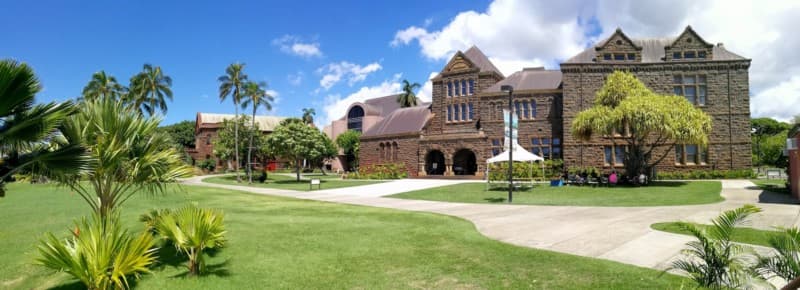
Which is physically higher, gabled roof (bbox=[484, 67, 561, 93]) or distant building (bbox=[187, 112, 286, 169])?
gabled roof (bbox=[484, 67, 561, 93])

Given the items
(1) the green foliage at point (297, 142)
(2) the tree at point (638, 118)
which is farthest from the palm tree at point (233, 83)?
(2) the tree at point (638, 118)

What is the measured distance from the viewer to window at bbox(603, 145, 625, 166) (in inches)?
1443

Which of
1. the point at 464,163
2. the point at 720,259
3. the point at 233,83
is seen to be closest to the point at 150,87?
the point at 233,83

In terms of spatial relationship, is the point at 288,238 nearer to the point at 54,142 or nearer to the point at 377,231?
the point at 377,231

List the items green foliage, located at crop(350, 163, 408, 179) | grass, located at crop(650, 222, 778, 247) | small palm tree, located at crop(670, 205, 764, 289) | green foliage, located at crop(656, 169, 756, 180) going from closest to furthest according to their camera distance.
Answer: small palm tree, located at crop(670, 205, 764, 289), grass, located at crop(650, 222, 778, 247), green foliage, located at crop(656, 169, 756, 180), green foliage, located at crop(350, 163, 408, 179)

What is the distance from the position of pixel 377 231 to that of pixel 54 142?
668cm

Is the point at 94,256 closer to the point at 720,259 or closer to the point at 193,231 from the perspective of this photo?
the point at 193,231

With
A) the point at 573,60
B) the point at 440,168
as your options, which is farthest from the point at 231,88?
the point at 573,60

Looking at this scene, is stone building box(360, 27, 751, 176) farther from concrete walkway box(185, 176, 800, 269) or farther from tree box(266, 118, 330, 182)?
concrete walkway box(185, 176, 800, 269)

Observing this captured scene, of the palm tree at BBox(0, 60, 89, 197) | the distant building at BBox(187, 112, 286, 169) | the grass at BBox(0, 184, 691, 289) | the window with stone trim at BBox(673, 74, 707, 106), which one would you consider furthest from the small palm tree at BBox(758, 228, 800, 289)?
→ the distant building at BBox(187, 112, 286, 169)

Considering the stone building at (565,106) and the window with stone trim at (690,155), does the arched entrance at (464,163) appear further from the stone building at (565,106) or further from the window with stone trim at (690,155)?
the window with stone trim at (690,155)

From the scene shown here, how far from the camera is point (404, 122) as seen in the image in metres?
48.1

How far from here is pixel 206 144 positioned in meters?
79.2

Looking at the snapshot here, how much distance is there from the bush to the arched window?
32856 millimetres
